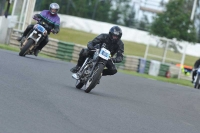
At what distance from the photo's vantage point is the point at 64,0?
175 ft

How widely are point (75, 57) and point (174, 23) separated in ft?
62.8

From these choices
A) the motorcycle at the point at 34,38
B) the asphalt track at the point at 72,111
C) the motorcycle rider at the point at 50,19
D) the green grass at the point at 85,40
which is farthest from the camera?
the green grass at the point at 85,40

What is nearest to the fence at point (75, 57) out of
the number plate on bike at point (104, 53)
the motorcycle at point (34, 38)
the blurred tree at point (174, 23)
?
the motorcycle at point (34, 38)

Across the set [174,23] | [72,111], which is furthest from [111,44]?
[174,23]

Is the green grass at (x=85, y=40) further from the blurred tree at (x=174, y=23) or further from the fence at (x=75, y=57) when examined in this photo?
the fence at (x=75, y=57)

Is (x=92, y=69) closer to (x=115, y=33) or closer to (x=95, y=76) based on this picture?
(x=95, y=76)

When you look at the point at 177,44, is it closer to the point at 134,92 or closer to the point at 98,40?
the point at 134,92

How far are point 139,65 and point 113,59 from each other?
2183 centimetres

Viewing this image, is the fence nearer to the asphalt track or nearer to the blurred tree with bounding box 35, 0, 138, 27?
the asphalt track

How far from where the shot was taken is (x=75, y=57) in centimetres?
3275

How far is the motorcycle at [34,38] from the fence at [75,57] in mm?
8499

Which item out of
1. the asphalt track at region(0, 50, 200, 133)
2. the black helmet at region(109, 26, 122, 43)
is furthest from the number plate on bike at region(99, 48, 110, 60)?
the asphalt track at region(0, 50, 200, 133)

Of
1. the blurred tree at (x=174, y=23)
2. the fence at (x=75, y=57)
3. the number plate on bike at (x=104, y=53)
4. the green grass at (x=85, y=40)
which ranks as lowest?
the fence at (x=75, y=57)

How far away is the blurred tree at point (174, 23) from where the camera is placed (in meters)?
50.2
